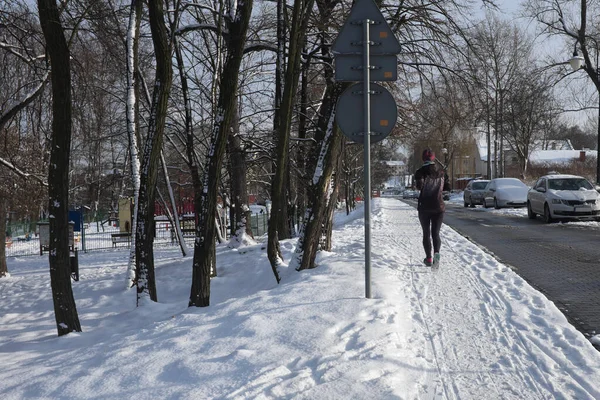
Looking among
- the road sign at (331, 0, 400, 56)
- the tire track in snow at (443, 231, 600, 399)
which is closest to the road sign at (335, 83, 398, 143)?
the road sign at (331, 0, 400, 56)

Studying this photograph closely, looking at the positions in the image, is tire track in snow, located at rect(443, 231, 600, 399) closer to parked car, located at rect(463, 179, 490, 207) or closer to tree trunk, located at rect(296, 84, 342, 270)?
tree trunk, located at rect(296, 84, 342, 270)

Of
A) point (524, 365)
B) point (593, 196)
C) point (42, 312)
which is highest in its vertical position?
point (593, 196)

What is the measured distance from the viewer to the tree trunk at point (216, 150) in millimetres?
7027

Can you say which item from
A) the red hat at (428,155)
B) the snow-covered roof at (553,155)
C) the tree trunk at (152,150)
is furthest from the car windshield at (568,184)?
the snow-covered roof at (553,155)

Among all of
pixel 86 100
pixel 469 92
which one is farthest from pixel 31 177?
pixel 469 92

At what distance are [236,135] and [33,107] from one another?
14.8 ft

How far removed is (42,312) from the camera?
12.1 m

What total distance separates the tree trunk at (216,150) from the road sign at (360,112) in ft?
6.49

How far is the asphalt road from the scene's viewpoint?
5917mm

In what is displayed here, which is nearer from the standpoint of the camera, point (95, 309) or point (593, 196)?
point (95, 309)

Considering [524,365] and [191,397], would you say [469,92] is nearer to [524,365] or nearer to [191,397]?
[524,365]

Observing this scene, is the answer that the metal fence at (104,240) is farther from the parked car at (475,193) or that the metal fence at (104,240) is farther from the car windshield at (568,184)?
the car windshield at (568,184)

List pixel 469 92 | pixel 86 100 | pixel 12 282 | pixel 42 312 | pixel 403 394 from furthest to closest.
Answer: pixel 12 282, pixel 42 312, pixel 86 100, pixel 469 92, pixel 403 394

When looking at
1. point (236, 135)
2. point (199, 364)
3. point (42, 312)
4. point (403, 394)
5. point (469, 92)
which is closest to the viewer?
point (403, 394)
